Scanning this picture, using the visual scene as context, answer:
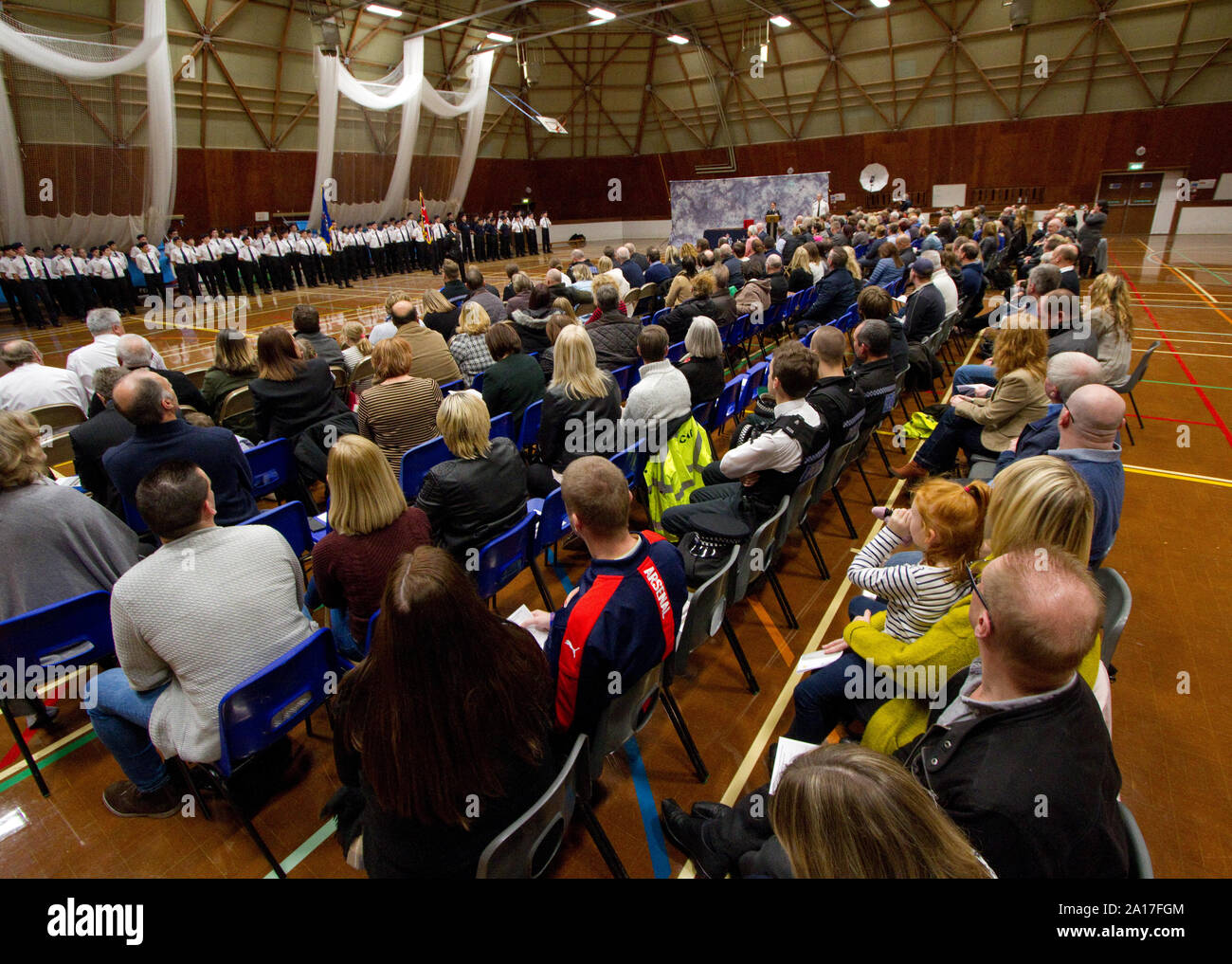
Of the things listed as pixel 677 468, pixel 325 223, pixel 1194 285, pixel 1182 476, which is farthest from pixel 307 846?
pixel 325 223

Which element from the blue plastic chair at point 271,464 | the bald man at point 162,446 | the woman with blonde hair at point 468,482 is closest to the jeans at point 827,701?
the woman with blonde hair at point 468,482

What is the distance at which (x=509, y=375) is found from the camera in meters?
4.73

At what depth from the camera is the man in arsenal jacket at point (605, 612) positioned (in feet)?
6.40

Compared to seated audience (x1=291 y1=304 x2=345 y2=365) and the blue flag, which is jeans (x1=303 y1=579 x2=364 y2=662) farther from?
the blue flag

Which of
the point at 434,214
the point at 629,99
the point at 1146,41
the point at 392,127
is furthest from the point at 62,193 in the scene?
the point at 1146,41

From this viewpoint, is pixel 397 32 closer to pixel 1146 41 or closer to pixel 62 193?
pixel 62 193

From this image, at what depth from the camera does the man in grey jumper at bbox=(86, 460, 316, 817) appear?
2076 millimetres

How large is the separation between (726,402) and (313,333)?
3646 mm

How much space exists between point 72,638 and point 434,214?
1966cm

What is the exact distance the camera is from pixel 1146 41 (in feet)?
59.1

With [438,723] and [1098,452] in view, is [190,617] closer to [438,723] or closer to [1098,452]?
[438,723]

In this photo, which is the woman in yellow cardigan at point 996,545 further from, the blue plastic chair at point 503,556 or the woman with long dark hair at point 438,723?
the blue plastic chair at point 503,556

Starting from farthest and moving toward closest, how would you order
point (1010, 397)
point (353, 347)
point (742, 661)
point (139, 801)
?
point (353, 347), point (1010, 397), point (742, 661), point (139, 801)

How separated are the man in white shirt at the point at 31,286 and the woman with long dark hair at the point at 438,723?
1524 centimetres
